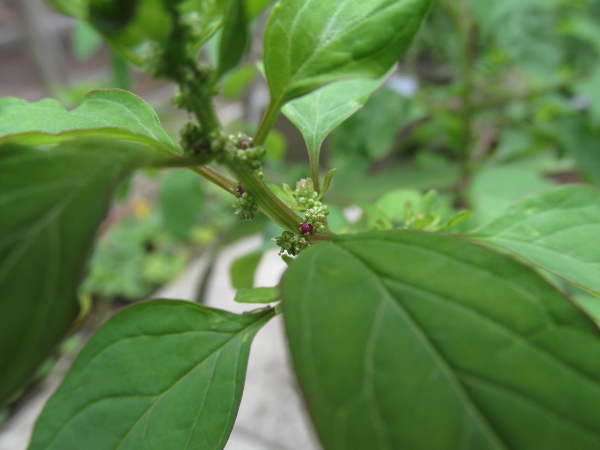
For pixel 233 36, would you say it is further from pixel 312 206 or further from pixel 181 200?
pixel 181 200

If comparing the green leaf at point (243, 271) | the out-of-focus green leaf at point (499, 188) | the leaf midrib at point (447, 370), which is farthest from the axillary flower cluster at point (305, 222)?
the out-of-focus green leaf at point (499, 188)

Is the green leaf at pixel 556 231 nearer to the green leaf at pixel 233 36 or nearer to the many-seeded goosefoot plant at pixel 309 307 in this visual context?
the many-seeded goosefoot plant at pixel 309 307

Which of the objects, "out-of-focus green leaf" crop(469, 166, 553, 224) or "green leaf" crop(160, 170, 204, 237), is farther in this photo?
"green leaf" crop(160, 170, 204, 237)

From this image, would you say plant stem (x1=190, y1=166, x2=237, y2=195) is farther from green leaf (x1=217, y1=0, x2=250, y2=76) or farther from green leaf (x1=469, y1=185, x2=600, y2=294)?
green leaf (x1=469, y1=185, x2=600, y2=294)

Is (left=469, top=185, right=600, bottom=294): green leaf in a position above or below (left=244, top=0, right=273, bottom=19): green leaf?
below

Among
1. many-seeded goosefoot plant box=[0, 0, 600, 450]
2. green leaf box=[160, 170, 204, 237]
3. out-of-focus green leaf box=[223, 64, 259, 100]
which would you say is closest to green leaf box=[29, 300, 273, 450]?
many-seeded goosefoot plant box=[0, 0, 600, 450]

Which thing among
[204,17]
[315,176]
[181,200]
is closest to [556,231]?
[315,176]
